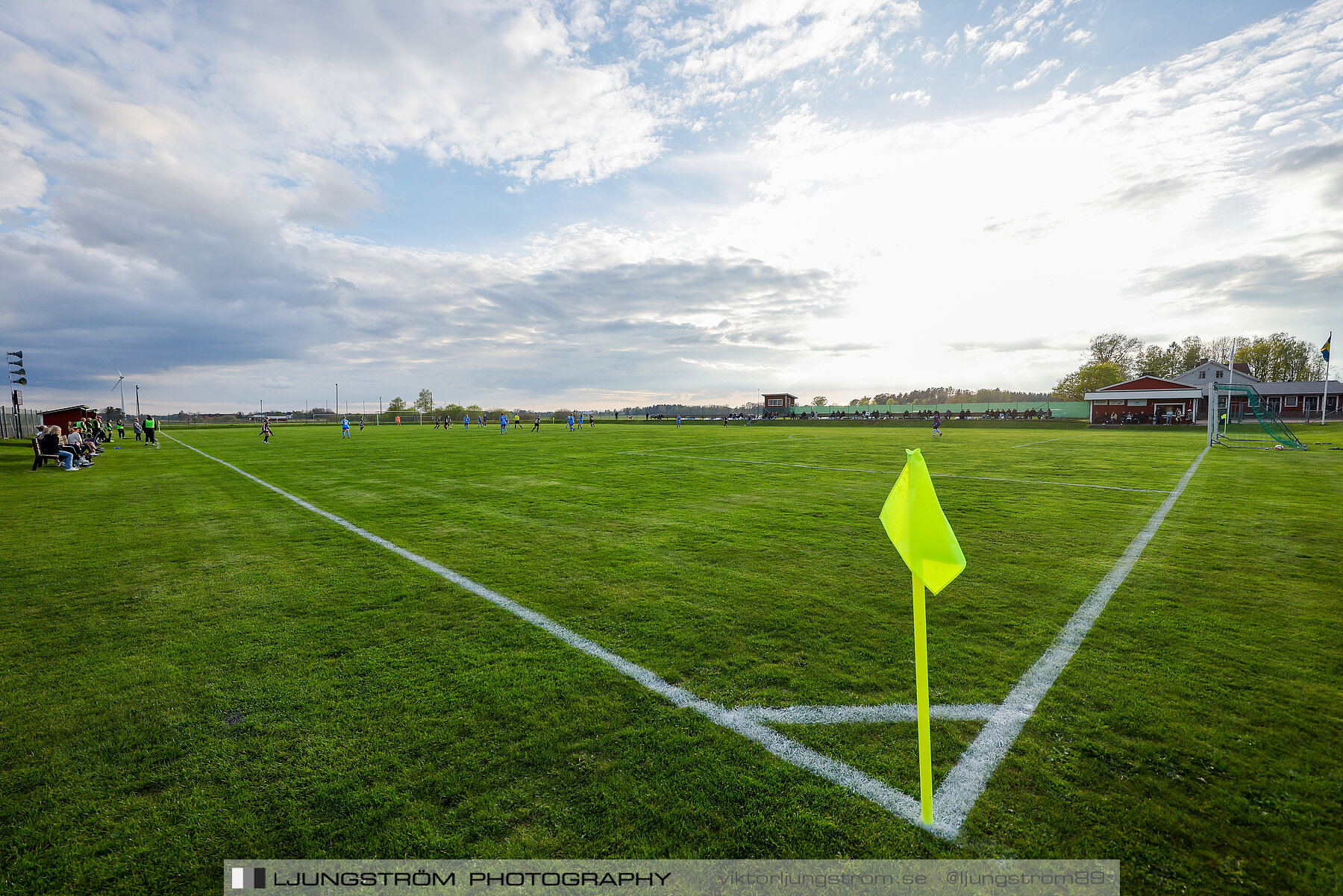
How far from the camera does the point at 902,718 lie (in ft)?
10.1

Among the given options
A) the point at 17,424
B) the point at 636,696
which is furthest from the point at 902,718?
the point at 17,424

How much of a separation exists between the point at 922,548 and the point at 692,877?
1546mm

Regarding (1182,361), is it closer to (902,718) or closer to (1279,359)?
(1279,359)

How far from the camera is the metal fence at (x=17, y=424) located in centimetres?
3284

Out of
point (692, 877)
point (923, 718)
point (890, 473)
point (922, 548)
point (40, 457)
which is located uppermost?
point (922, 548)

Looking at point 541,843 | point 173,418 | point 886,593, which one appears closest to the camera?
point 541,843

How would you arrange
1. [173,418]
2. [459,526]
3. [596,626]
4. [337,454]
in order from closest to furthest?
[596,626]
[459,526]
[337,454]
[173,418]

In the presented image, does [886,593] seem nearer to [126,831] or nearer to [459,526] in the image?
[126,831]

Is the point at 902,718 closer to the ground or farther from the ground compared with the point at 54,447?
closer to the ground

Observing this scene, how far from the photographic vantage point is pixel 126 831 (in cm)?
233

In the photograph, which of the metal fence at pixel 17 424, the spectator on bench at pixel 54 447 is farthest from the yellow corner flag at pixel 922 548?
the metal fence at pixel 17 424

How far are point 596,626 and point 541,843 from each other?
2.14 meters

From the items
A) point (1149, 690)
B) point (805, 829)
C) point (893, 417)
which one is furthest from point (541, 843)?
point (893, 417)

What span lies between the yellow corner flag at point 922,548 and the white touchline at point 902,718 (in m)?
0.18
